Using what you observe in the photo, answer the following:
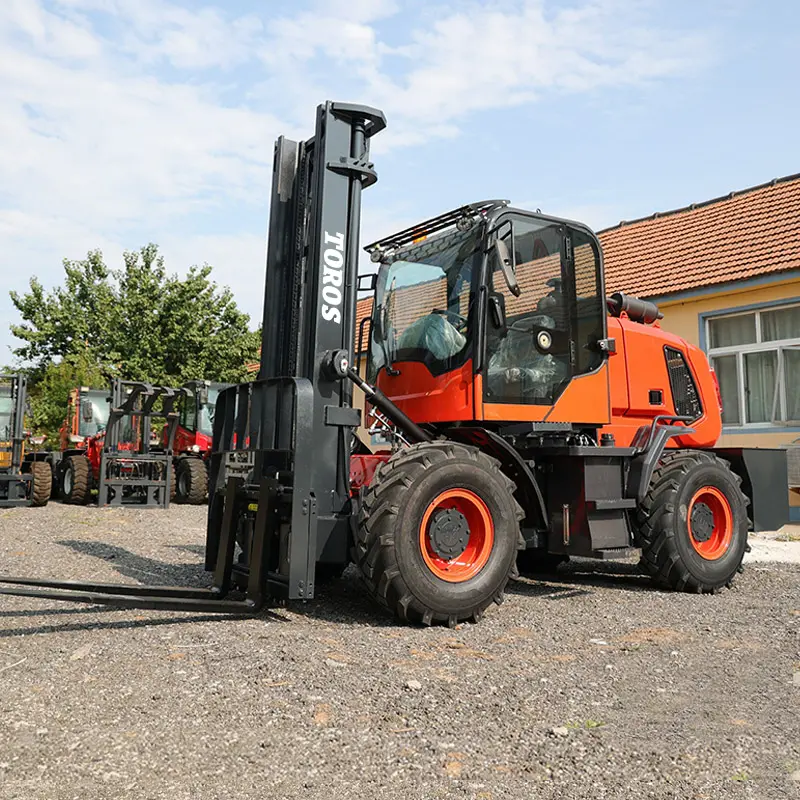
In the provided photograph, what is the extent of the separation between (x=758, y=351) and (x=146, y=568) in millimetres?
10426

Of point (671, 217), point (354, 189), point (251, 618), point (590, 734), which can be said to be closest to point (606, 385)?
point (354, 189)

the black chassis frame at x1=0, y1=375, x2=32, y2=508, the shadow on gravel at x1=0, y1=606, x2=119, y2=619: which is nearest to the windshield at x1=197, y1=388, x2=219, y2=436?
the black chassis frame at x1=0, y1=375, x2=32, y2=508

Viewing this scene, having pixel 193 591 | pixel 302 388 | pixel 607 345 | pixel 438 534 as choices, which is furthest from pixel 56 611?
pixel 607 345

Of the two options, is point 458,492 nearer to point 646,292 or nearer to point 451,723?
point 451,723

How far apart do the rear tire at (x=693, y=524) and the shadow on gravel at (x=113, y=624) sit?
3518mm

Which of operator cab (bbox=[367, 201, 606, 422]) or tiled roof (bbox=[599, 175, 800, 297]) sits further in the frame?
tiled roof (bbox=[599, 175, 800, 297])

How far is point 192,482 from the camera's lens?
1744cm

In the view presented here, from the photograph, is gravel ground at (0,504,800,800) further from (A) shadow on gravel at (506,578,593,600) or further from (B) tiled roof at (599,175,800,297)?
(B) tiled roof at (599,175,800,297)

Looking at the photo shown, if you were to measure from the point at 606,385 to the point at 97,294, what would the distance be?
113 ft

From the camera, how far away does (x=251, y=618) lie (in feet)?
18.2

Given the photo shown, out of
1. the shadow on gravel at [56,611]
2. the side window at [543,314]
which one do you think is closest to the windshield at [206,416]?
the side window at [543,314]

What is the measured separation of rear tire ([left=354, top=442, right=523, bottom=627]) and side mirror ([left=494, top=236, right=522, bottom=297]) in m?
1.28


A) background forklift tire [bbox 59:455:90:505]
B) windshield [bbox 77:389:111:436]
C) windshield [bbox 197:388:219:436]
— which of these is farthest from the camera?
windshield [bbox 77:389:111:436]

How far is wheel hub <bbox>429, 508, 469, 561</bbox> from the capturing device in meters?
5.61
